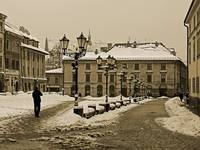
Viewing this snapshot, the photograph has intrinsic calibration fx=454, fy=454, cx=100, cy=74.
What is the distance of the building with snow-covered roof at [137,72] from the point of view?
340ft

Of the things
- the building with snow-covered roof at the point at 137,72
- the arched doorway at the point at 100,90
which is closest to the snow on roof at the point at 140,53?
the building with snow-covered roof at the point at 137,72

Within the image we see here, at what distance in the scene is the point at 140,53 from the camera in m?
108

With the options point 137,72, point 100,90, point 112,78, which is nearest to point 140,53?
point 137,72

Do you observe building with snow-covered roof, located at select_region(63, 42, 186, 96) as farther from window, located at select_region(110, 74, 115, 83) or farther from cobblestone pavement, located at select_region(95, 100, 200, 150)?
cobblestone pavement, located at select_region(95, 100, 200, 150)

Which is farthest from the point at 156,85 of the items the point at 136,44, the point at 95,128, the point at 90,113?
the point at 95,128

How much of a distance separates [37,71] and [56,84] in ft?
95.8

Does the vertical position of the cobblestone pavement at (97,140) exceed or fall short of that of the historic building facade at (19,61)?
it falls short

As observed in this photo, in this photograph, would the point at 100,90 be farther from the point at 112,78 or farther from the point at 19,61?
the point at 19,61

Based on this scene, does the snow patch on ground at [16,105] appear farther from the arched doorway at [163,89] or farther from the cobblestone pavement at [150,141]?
the arched doorway at [163,89]

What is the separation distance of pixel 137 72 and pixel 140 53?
5397 mm

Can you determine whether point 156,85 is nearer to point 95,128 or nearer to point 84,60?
point 84,60

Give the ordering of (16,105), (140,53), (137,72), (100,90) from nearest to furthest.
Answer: (16,105) → (100,90) → (137,72) → (140,53)

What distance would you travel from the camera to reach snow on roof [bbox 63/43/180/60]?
345 ft

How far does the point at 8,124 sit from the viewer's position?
20250 mm
